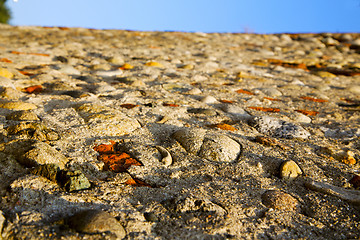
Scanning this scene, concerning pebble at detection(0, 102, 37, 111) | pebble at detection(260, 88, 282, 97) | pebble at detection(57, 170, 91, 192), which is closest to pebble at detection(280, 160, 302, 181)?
pebble at detection(57, 170, 91, 192)

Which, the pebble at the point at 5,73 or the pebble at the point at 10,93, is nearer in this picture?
the pebble at the point at 10,93

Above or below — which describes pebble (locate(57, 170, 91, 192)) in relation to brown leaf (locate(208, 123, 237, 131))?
below

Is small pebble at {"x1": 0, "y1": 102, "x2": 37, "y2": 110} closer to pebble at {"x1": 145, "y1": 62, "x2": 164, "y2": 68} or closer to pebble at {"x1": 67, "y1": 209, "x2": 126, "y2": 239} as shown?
pebble at {"x1": 67, "y1": 209, "x2": 126, "y2": 239}

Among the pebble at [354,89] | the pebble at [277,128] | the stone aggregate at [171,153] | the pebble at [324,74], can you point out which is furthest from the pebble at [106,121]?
the pebble at [324,74]

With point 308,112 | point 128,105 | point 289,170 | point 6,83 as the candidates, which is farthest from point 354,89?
point 6,83

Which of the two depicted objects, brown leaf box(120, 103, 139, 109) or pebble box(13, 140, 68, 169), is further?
brown leaf box(120, 103, 139, 109)

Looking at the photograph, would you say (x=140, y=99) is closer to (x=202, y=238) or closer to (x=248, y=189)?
(x=248, y=189)

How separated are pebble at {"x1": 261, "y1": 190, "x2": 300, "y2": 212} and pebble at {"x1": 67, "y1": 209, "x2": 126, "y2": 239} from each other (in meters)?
0.65

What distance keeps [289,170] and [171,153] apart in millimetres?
624

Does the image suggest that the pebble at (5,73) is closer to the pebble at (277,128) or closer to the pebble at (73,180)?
→ the pebble at (73,180)

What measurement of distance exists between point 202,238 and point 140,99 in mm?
1489

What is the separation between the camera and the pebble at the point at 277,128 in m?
1.98

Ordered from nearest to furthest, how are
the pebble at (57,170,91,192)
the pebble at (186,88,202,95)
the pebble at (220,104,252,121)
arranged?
1. the pebble at (57,170,91,192)
2. the pebble at (220,104,252,121)
3. the pebble at (186,88,202,95)

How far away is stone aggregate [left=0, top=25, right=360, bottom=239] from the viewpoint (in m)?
1.11
